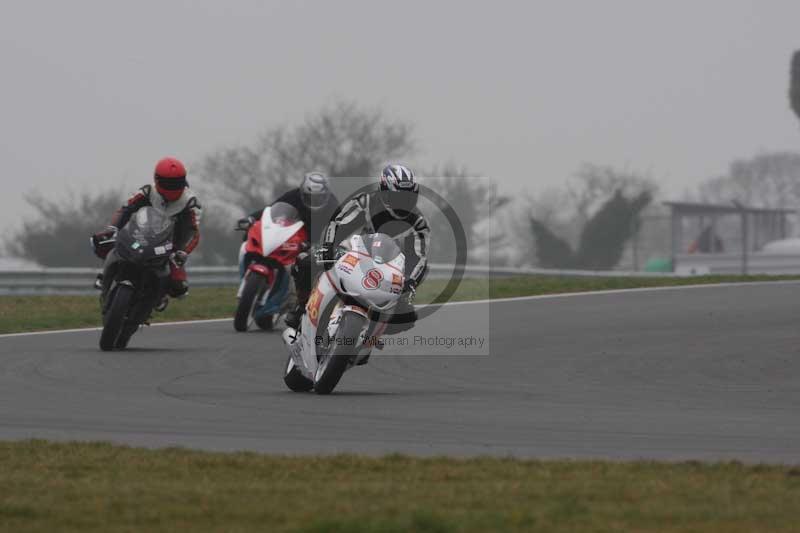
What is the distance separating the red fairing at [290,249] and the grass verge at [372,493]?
809cm

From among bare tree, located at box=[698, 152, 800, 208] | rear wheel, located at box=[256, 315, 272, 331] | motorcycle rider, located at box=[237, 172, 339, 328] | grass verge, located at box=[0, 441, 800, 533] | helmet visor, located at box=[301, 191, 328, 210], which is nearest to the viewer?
grass verge, located at box=[0, 441, 800, 533]

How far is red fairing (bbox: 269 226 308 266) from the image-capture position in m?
16.1

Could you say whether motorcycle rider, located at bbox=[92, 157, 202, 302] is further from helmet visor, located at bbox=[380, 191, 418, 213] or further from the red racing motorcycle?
helmet visor, located at bbox=[380, 191, 418, 213]

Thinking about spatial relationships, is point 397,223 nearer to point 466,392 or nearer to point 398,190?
point 398,190

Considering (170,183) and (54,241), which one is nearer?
(170,183)

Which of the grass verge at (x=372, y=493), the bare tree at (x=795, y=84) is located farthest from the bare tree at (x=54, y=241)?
the grass verge at (x=372, y=493)

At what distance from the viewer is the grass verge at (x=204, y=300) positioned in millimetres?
18469

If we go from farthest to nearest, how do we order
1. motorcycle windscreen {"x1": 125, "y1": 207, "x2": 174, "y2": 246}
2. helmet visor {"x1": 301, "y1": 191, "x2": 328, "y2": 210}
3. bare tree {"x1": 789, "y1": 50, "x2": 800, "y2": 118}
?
1. bare tree {"x1": 789, "y1": 50, "x2": 800, "y2": 118}
2. helmet visor {"x1": 301, "y1": 191, "x2": 328, "y2": 210}
3. motorcycle windscreen {"x1": 125, "y1": 207, "x2": 174, "y2": 246}

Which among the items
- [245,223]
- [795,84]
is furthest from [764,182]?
[245,223]

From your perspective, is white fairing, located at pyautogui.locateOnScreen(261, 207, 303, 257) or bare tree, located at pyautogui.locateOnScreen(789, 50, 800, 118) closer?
white fairing, located at pyautogui.locateOnScreen(261, 207, 303, 257)

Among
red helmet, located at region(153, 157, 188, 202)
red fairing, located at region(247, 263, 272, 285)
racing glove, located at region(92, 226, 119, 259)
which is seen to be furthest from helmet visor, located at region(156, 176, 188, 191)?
red fairing, located at region(247, 263, 272, 285)

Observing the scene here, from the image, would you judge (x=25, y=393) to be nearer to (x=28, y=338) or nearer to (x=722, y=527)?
(x=28, y=338)

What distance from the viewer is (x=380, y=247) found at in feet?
35.4

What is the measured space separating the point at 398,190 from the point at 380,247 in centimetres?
48
